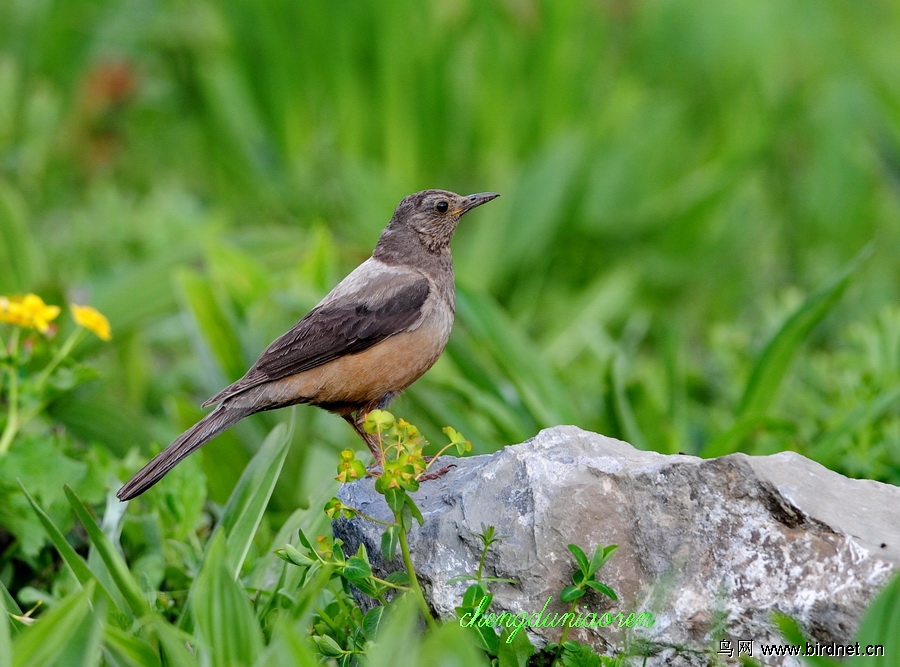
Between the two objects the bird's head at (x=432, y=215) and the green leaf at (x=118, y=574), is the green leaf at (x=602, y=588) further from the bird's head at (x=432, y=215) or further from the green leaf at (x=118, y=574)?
the bird's head at (x=432, y=215)

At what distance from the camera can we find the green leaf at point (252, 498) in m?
3.16

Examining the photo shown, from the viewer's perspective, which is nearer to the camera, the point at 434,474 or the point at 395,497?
the point at 395,497

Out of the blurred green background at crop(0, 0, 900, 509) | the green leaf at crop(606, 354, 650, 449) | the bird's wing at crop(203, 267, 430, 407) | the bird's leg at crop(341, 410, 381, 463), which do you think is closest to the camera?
the bird's wing at crop(203, 267, 430, 407)

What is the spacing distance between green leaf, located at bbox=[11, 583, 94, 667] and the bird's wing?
113 centimetres

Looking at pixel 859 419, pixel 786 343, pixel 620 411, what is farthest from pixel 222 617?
pixel 786 343

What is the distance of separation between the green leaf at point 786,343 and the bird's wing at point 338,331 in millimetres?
1660

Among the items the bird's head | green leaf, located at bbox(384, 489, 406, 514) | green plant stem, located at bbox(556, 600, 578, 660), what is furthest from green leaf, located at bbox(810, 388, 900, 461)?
green leaf, located at bbox(384, 489, 406, 514)

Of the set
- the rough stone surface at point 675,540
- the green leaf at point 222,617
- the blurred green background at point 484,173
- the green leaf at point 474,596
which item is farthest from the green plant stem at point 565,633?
the blurred green background at point 484,173

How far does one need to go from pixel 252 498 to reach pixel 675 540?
4.16 feet

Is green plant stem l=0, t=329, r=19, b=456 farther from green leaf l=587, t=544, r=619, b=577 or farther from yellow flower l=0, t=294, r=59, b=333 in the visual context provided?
green leaf l=587, t=544, r=619, b=577

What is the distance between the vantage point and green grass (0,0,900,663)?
4.76 meters

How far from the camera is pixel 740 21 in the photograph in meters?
9.62

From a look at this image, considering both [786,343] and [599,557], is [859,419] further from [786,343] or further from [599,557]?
[599,557]

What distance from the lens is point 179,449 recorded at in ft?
10.2
